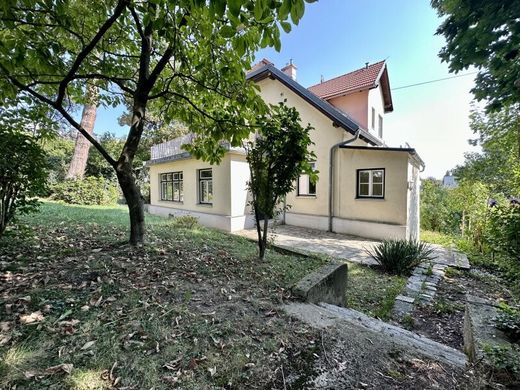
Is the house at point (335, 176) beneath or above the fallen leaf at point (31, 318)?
above

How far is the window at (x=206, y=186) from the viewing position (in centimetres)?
1146

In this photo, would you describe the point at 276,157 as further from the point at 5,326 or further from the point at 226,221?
the point at 226,221

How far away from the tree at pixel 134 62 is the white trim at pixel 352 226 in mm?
7248

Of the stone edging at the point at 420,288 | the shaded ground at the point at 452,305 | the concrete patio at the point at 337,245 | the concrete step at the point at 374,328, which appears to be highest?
the concrete step at the point at 374,328

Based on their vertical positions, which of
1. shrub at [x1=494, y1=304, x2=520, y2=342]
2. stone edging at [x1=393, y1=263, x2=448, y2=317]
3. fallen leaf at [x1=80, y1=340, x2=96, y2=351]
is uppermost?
fallen leaf at [x1=80, y1=340, x2=96, y2=351]

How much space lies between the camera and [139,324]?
7.16ft

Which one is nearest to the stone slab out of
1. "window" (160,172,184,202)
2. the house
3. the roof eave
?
the house

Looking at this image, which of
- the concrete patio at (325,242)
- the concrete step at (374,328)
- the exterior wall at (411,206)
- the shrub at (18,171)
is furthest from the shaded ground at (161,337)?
the exterior wall at (411,206)

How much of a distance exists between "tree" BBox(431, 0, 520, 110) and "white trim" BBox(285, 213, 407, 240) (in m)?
5.75

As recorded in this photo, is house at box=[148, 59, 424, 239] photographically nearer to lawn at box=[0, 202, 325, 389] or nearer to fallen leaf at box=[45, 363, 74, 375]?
lawn at box=[0, 202, 325, 389]

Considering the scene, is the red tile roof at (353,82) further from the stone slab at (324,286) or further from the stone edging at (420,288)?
the stone slab at (324,286)

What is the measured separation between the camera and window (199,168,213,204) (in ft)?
37.6

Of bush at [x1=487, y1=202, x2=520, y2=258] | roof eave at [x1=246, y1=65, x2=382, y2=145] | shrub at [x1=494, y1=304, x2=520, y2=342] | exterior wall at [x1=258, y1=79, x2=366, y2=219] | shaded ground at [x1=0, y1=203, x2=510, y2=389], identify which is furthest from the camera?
exterior wall at [x1=258, y1=79, x2=366, y2=219]

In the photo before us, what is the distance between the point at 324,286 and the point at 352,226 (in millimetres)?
7354
